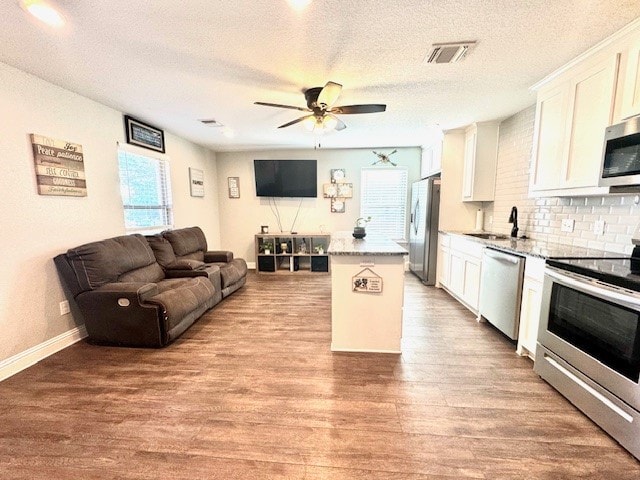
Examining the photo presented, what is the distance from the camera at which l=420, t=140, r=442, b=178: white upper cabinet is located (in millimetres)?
4484

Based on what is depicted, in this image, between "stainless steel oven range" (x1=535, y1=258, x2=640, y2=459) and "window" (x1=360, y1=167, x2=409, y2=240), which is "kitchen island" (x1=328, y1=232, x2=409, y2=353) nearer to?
"stainless steel oven range" (x1=535, y1=258, x2=640, y2=459)

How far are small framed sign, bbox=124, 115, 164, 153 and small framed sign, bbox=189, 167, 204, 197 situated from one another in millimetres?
808

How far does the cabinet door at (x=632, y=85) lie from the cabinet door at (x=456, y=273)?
84.4 inches

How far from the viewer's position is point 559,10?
62.7 inches

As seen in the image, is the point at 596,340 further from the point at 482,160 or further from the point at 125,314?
the point at 125,314

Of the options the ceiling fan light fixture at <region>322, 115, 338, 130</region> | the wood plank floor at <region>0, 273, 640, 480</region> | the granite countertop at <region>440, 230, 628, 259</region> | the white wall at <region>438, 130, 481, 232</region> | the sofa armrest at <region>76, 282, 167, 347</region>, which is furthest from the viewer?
the white wall at <region>438, 130, 481, 232</region>

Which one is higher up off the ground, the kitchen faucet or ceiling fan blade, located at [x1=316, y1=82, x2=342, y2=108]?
ceiling fan blade, located at [x1=316, y1=82, x2=342, y2=108]

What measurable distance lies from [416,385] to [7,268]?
3.44 meters

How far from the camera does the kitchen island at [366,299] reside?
8.05 ft

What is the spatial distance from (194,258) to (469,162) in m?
4.49

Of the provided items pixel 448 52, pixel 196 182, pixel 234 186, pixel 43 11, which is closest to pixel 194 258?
pixel 196 182

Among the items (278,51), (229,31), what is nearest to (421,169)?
(278,51)

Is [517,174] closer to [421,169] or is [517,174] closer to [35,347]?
[421,169]

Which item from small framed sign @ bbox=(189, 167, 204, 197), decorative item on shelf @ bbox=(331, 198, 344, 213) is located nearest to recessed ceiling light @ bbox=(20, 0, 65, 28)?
small framed sign @ bbox=(189, 167, 204, 197)
